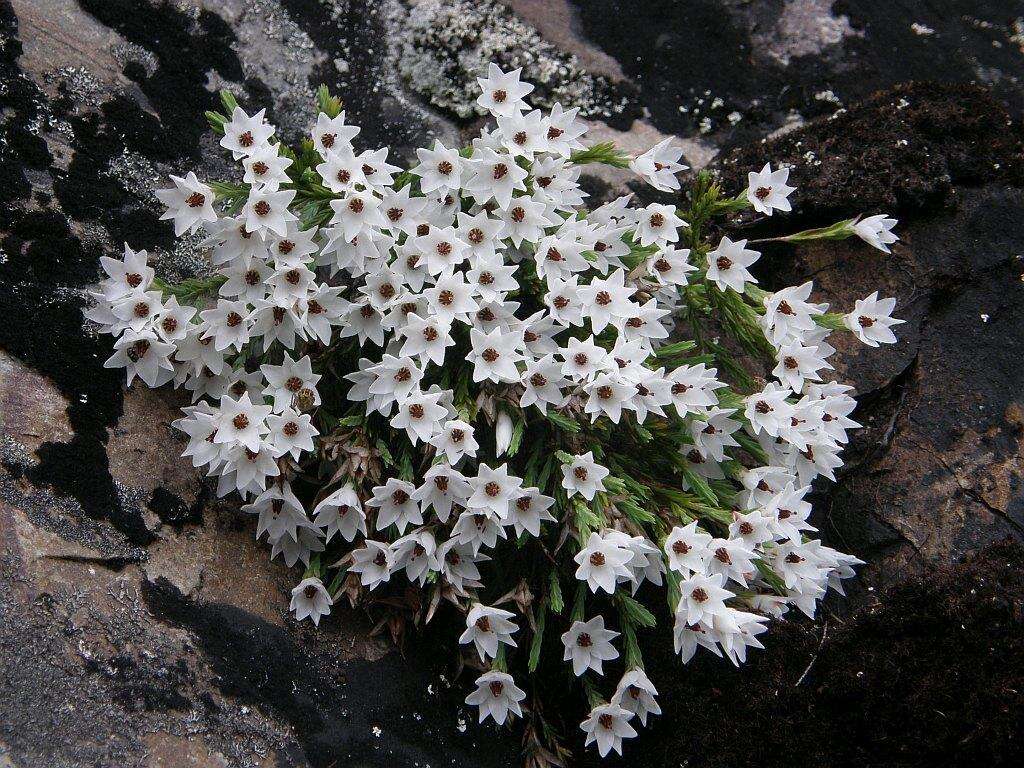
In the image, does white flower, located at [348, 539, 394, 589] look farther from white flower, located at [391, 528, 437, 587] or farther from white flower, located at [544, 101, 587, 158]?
white flower, located at [544, 101, 587, 158]

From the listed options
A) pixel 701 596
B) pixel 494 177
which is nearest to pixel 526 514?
pixel 701 596

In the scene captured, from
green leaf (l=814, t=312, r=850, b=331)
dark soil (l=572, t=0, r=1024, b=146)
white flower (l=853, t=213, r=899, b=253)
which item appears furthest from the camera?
dark soil (l=572, t=0, r=1024, b=146)

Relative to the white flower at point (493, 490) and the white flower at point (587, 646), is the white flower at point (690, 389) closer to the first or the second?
the white flower at point (493, 490)

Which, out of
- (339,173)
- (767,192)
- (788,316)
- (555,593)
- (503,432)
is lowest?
(555,593)

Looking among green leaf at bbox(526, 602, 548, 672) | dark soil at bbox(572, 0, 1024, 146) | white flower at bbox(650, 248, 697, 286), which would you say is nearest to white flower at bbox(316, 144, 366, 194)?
white flower at bbox(650, 248, 697, 286)

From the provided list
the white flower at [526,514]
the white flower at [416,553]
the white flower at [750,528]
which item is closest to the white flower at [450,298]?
the white flower at [526,514]

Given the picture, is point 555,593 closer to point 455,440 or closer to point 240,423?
point 455,440

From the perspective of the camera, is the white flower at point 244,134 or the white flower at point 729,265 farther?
the white flower at point 729,265
